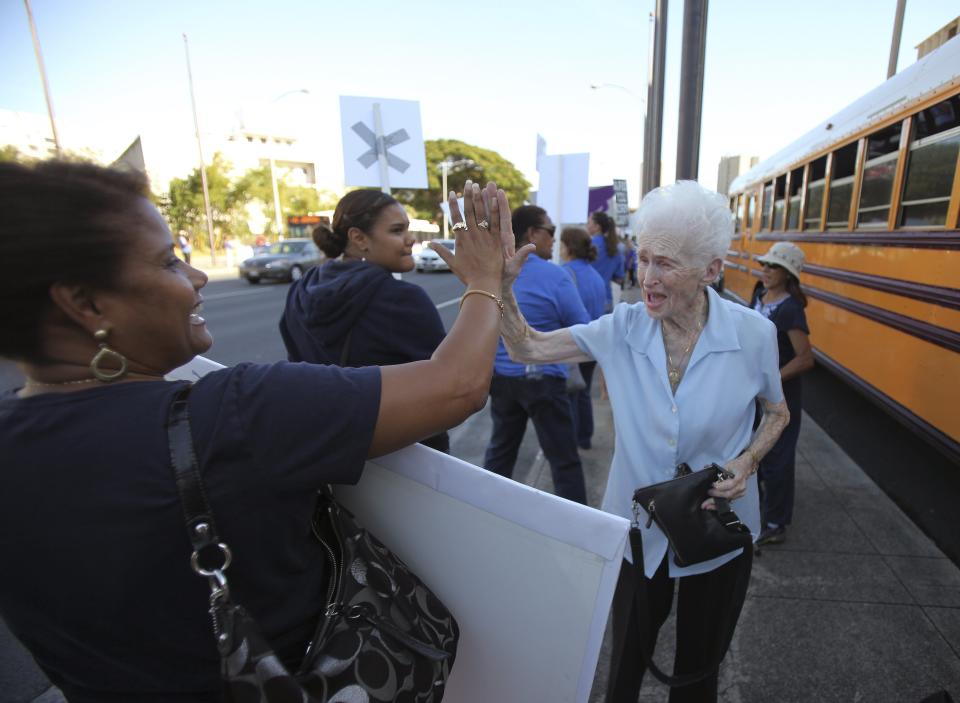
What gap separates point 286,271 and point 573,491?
18.4 m

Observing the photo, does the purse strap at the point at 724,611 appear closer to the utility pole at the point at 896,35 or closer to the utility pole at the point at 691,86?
the utility pole at the point at 691,86

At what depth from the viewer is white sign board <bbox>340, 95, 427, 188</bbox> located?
3.97 meters

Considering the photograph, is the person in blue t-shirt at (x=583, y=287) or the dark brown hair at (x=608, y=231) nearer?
the person in blue t-shirt at (x=583, y=287)

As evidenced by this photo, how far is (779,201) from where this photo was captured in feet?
24.8

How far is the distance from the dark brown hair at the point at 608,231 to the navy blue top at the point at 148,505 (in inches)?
238

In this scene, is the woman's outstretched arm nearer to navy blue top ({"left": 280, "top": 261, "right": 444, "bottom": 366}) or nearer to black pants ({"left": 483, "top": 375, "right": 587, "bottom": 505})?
navy blue top ({"left": 280, "top": 261, "right": 444, "bottom": 366})

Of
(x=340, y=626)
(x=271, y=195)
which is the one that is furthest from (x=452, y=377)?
(x=271, y=195)

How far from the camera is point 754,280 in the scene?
8.37m

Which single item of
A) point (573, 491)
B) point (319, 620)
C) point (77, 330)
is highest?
point (77, 330)

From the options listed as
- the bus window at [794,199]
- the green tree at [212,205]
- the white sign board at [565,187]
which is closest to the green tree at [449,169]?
the green tree at [212,205]

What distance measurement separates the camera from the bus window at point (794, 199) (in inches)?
260

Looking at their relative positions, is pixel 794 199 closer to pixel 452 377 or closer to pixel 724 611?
pixel 724 611

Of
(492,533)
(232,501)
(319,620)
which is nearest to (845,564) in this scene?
(492,533)

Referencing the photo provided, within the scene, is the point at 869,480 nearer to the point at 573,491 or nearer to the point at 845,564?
the point at 845,564
